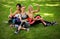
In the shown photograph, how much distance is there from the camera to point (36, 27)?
2.04 m

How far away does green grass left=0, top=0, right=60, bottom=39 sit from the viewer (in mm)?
2008

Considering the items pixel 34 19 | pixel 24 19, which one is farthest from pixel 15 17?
pixel 34 19

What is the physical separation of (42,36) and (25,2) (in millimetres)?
466

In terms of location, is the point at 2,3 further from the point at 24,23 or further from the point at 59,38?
the point at 59,38

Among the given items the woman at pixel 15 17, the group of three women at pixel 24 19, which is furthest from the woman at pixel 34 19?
the woman at pixel 15 17

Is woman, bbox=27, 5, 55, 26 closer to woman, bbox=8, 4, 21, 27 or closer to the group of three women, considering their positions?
the group of three women

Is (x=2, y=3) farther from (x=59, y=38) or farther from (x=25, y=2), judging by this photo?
(x=59, y=38)

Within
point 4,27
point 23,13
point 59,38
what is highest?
point 23,13

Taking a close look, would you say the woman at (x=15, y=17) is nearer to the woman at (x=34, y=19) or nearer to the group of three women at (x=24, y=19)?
the group of three women at (x=24, y=19)

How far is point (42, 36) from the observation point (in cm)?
200

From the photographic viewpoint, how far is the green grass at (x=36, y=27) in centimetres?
201

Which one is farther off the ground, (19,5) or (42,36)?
(19,5)

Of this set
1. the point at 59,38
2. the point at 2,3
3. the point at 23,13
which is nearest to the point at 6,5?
the point at 2,3

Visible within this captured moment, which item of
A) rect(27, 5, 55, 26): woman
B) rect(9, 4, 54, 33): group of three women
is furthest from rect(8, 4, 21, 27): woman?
rect(27, 5, 55, 26): woman
